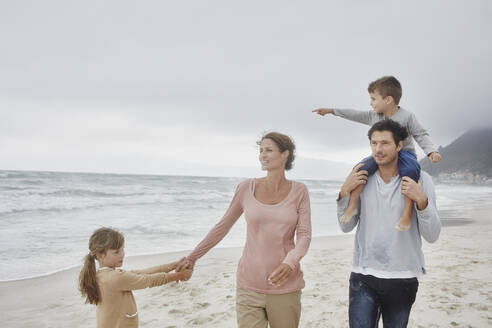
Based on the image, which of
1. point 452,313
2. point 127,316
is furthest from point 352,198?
point 452,313

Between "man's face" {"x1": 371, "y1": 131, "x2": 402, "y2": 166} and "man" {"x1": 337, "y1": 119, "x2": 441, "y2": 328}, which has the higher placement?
"man's face" {"x1": 371, "y1": 131, "x2": 402, "y2": 166}

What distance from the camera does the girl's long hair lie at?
2.48m

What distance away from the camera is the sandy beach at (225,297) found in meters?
4.46

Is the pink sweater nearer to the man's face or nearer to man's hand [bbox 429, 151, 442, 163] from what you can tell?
the man's face

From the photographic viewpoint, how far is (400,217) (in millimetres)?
2221

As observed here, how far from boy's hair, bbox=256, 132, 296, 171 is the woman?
0.19 ft

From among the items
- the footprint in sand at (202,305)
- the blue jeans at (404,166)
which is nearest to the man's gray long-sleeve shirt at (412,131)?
the blue jeans at (404,166)

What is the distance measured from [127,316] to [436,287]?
4.90 m

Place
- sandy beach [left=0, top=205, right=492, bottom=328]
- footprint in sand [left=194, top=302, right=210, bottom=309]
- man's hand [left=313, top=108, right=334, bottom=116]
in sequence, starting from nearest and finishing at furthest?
man's hand [left=313, top=108, right=334, bottom=116], sandy beach [left=0, top=205, right=492, bottom=328], footprint in sand [left=194, top=302, right=210, bottom=309]

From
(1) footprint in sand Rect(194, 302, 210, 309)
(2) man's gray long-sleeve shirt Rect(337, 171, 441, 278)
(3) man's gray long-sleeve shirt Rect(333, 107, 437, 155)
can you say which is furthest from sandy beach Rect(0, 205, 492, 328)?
(3) man's gray long-sleeve shirt Rect(333, 107, 437, 155)

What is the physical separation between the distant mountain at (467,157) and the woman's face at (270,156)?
61.3 m

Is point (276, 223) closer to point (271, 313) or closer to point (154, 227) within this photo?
point (271, 313)

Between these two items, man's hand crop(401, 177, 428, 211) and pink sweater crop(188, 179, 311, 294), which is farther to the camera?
pink sweater crop(188, 179, 311, 294)

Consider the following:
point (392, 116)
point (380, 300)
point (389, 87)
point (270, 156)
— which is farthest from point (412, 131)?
point (380, 300)
